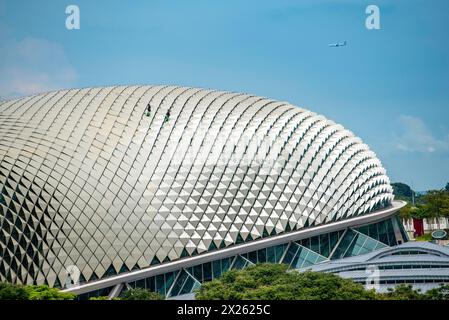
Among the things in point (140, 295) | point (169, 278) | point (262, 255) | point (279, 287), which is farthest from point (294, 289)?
point (262, 255)

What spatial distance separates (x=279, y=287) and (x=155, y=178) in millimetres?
9432

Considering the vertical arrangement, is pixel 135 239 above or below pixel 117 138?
below

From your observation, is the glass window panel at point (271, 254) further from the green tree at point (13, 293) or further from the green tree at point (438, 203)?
the green tree at point (438, 203)

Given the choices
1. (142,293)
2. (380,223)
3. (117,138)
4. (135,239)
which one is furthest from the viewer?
(380,223)

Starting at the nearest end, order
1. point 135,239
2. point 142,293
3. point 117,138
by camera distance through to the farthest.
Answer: point 142,293
point 135,239
point 117,138

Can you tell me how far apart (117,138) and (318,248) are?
29.2ft

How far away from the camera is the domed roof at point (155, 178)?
87.0ft

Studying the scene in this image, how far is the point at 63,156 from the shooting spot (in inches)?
1099

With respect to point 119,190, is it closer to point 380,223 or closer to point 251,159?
point 251,159

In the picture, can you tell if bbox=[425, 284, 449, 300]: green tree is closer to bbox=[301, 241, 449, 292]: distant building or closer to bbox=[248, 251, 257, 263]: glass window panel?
bbox=[301, 241, 449, 292]: distant building


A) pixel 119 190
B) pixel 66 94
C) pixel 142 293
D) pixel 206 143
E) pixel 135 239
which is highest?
pixel 66 94

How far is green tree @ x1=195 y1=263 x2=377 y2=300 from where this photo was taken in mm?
19188

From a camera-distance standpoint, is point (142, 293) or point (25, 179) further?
point (25, 179)

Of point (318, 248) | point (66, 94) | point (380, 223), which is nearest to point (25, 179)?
point (66, 94)
